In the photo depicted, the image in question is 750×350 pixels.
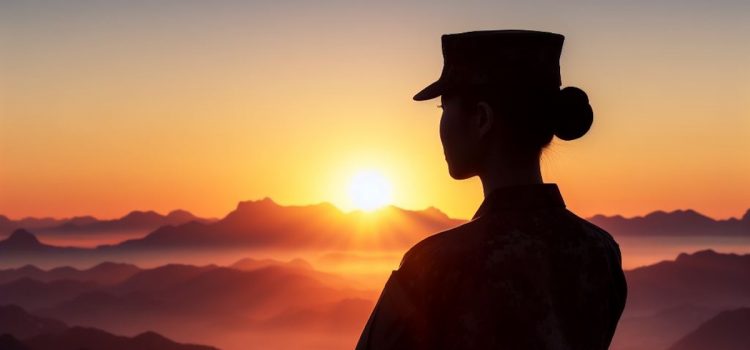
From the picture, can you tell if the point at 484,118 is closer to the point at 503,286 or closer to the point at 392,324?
the point at 503,286

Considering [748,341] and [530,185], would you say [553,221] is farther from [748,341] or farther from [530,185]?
[748,341]

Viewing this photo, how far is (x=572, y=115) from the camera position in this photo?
3.74 meters

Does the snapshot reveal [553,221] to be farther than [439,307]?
Yes

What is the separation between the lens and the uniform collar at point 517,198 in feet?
12.1

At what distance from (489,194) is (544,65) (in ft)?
1.90

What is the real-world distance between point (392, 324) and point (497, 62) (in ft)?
3.64

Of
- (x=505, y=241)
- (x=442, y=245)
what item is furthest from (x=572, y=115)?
(x=442, y=245)

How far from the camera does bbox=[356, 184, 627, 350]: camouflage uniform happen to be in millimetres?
3441

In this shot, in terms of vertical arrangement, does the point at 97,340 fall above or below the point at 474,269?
above

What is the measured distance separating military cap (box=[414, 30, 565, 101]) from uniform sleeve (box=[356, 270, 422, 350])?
0.85 m

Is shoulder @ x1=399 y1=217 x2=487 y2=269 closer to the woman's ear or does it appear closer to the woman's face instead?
the woman's face

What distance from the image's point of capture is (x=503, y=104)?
12.1 ft

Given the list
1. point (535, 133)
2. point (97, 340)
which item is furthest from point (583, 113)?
point (97, 340)

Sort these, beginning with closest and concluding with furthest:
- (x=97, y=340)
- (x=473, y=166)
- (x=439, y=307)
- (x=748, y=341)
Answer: (x=439, y=307), (x=473, y=166), (x=97, y=340), (x=748, y=341)
